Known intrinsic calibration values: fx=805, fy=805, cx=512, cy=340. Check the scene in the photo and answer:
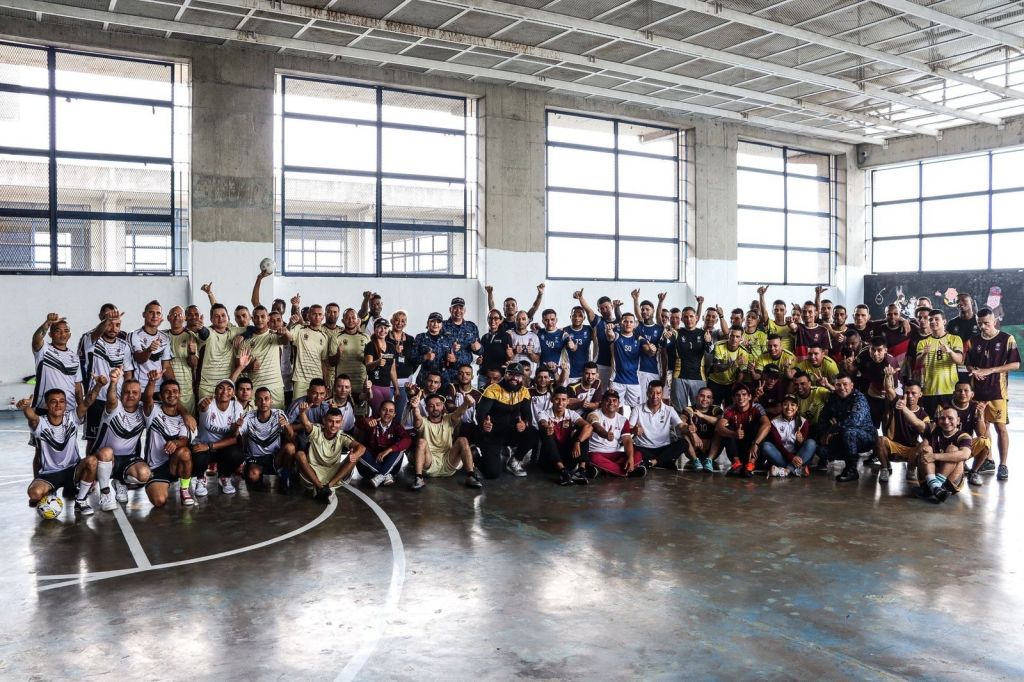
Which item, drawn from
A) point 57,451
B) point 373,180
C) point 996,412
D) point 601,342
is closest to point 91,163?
point 373,180

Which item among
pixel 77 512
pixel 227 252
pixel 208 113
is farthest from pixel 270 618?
pixel 208 113

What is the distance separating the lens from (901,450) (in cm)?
865

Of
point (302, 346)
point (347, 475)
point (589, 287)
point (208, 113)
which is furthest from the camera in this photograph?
point (589, 287)

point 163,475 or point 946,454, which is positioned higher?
point 946,454

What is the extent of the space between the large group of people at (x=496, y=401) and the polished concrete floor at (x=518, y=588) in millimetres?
552

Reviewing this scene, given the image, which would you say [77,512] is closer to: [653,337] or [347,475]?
[347,475]

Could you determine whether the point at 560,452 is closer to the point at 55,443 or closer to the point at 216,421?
the point at 216,421

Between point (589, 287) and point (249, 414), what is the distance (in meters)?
11.6

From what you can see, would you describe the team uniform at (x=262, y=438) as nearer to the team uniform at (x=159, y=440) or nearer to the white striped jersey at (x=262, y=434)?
the white striped jersey at (x=262, y=434)

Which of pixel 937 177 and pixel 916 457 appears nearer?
pixel 916 457

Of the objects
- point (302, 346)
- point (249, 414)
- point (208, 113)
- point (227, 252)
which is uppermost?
point (208, 113)

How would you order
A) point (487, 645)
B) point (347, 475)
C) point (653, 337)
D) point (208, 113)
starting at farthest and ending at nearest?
point (208, 113) < point (653, 337) < point (347, 475) < point (487, 645)

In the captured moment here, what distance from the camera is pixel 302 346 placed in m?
9.22

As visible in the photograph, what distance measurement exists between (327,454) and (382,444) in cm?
66
